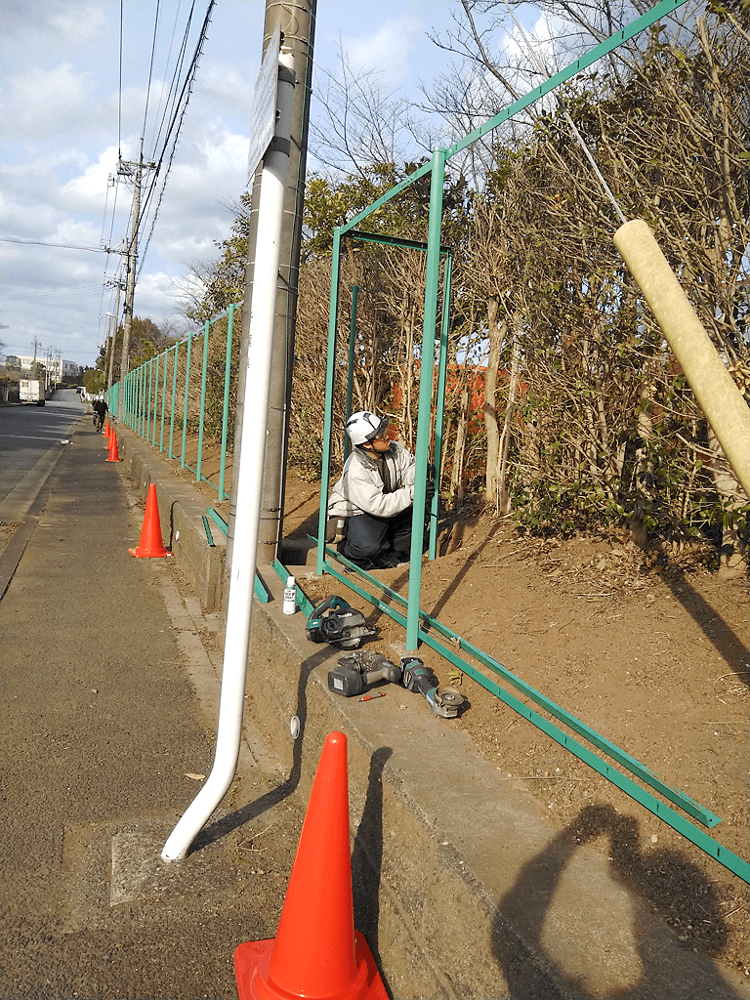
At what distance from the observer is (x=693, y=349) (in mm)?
1150

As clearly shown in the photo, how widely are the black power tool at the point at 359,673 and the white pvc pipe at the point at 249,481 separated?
0.48 meters

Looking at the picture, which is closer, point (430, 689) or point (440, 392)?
point (430, 689)

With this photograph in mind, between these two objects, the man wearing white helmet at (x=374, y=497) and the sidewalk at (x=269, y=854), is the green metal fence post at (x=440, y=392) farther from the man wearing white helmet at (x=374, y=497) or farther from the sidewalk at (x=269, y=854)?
the sidewalk at (x=269, y=854)

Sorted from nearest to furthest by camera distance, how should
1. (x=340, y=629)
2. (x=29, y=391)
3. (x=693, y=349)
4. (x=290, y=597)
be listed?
1. (x=693, y=349)
2. (x=340, y=629)
3. (x=290, y=597)
4. (x=29, y=391)

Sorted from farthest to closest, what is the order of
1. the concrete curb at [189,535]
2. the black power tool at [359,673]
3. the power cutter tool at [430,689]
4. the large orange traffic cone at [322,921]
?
the concrete curb at [189,535] → the black power tool at [359,673] → the power cutter tool at [430,689] → the large orange traffic cone at [322,921]

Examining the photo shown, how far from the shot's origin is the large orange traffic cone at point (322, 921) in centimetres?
224

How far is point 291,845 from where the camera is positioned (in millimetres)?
3178

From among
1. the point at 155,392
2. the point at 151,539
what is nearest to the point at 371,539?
the point at 151,539

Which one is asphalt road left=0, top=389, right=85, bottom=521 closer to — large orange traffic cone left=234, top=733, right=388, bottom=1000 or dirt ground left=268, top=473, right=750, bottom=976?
dirt ground left=268, top=473, right=750, bottom=976

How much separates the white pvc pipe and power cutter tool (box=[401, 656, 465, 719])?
798mm

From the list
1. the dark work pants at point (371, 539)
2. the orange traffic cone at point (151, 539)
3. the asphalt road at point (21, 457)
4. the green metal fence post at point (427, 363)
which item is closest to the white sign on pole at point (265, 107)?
the green metal fence post at point (427, 363)

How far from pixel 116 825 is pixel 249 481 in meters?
1.49

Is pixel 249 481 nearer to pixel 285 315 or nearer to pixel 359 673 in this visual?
pixel 359 673

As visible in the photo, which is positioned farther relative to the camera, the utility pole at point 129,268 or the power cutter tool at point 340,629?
the utility pole at point 129,268
